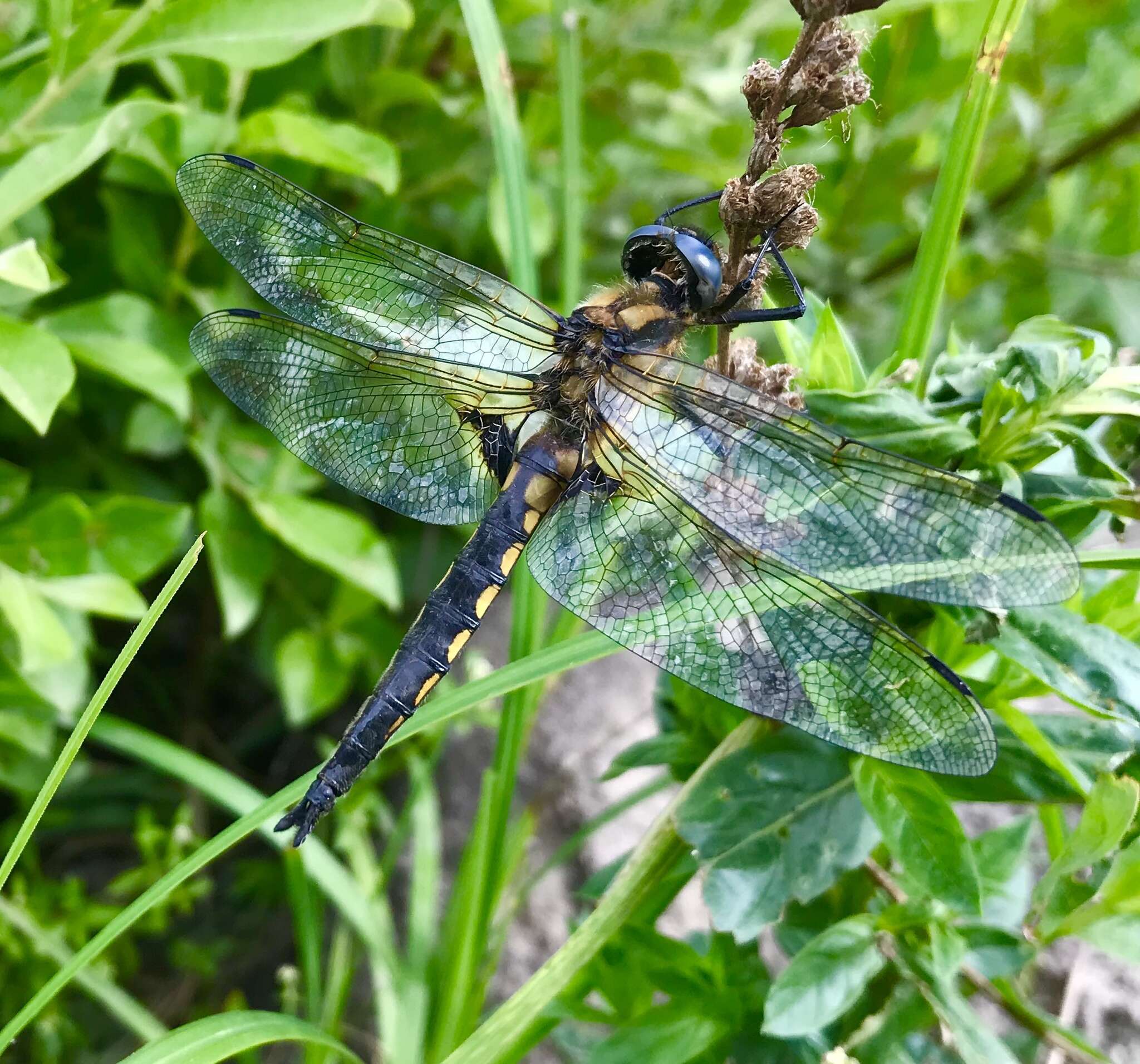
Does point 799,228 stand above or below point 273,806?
above

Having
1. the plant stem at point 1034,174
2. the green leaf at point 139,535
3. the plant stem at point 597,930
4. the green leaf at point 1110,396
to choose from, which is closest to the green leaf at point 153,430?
the green leaf at point 139,535

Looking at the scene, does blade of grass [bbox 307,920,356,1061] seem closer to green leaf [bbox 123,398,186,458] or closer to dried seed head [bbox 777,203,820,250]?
green leaf [bbox 123,398,186,458]

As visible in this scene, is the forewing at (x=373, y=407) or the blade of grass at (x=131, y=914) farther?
the forewing at (x=373, y=407)

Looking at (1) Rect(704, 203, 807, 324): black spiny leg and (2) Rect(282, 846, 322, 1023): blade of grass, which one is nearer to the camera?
(1) Rect(704, 203, 807, 324): black spiny leg

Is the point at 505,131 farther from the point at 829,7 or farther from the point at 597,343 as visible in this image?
the point at 829,7

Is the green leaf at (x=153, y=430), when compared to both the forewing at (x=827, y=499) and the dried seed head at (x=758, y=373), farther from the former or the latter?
the dried seed head at (x=758, y=373)

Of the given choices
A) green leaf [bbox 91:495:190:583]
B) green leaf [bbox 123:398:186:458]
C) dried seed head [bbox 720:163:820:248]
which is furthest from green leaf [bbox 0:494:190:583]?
dried seed head [bbox 720:163:820:248]

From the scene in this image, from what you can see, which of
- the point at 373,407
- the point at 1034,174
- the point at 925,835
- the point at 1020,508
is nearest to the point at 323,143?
the point at 373,407

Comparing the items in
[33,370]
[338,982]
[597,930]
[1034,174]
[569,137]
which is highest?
[1034,174]
